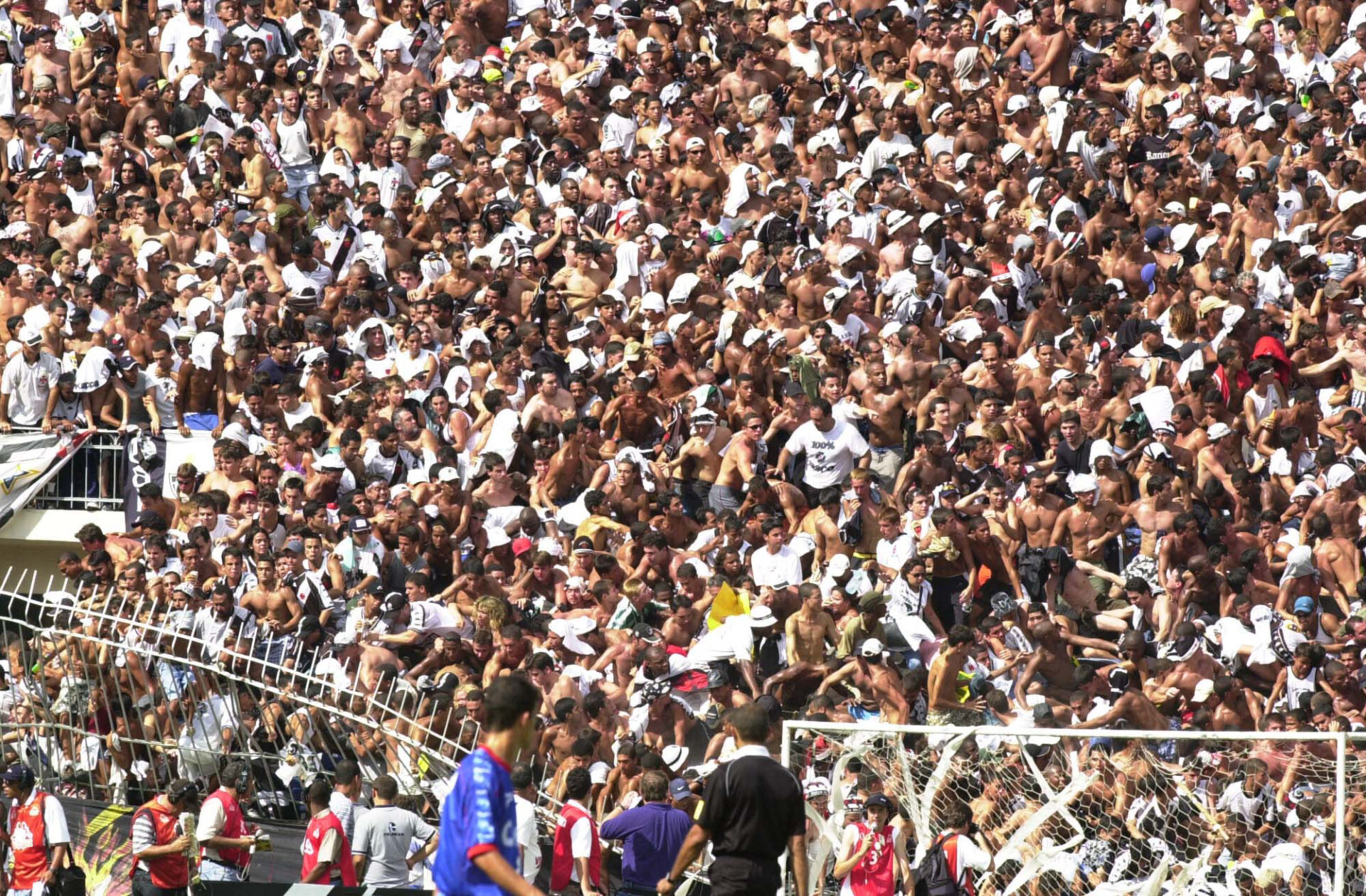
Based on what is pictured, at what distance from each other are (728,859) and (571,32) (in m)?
15.2

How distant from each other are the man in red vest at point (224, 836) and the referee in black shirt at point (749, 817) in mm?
3901

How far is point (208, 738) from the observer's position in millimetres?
13773

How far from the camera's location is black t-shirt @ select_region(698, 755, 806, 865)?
959 centimetres

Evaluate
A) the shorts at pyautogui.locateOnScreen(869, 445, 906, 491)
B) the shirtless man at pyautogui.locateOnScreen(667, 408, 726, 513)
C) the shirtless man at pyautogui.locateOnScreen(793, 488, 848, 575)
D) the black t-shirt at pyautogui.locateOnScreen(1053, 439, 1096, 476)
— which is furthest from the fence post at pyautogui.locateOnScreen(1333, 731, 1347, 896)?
the shirtless man at pyautogui.locateOnScreen(667, 408, 726, 513)

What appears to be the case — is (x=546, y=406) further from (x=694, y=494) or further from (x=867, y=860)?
(x=867, y=860)

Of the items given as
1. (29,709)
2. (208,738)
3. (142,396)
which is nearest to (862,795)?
(208,738)

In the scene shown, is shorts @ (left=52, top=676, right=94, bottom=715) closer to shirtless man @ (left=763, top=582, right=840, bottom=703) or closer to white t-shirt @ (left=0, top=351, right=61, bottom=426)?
shirtless man @ (left=763, top=582, right=840, bottom=703)

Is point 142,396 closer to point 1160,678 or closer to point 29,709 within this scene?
point 29,709

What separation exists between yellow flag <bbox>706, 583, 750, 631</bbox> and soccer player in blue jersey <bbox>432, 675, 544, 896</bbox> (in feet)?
30.5

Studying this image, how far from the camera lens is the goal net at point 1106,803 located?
1240 cm

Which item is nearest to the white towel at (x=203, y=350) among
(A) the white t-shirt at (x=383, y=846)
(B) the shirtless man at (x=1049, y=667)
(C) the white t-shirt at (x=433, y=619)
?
(C) the white t-shirt at (x=433, y=619)

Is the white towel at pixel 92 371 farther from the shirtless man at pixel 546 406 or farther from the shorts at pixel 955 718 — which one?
the shorts at pixel 955 718

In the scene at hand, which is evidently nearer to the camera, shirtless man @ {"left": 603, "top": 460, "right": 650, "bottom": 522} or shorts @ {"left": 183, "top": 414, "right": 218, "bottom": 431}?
shirtless man @ {"left": 603, "top": 460, "right": 650, "bottom": 522}

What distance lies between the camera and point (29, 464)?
18.7m
